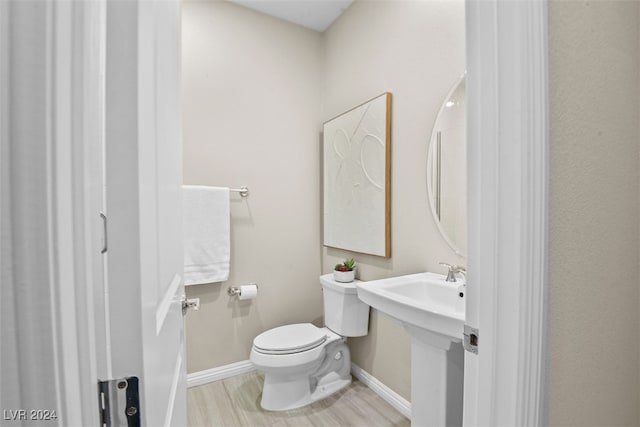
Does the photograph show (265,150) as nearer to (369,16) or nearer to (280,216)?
(280,216)

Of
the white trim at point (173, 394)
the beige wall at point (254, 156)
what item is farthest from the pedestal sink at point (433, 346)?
the beige wall at point (254, 156)

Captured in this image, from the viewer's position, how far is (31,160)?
31cm

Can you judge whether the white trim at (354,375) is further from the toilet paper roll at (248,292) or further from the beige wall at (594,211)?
the beige wall at (594,211)

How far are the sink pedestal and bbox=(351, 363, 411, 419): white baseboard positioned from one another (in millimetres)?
436

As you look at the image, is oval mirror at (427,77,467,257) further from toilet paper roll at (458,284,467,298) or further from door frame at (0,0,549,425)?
door frame at (0,0,549,425)

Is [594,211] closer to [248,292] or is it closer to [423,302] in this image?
[423,302]

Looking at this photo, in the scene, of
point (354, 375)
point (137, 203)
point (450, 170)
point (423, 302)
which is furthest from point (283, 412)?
point (137, 203)

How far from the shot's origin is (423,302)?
4.58ft

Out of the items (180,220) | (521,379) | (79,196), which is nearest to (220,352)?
(180,220)

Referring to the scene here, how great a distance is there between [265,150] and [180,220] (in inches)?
62.2

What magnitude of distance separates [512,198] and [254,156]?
193 centimetres

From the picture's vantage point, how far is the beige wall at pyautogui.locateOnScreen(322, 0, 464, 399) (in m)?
1.63

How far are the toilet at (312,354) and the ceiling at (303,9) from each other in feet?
6.15

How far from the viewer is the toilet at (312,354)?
6.06 feet
